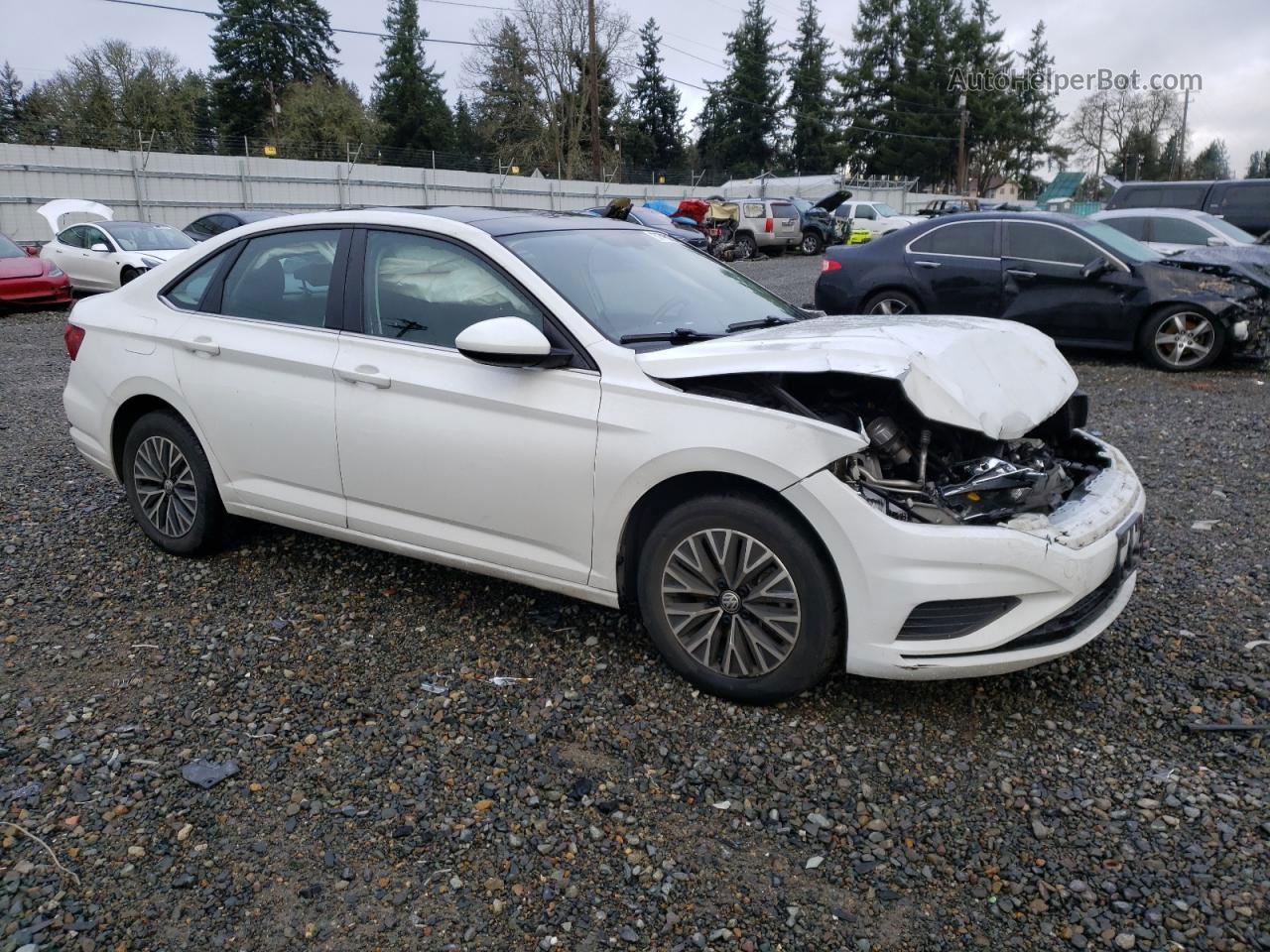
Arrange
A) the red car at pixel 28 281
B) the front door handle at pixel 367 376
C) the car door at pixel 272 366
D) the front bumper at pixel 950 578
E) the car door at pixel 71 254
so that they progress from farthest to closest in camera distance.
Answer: the car door at pixel 71 254
the red car at pixel 28 281
the car door at pixel 272 366
the front door handle at pixel 367 376
the front bumper at pixel 950 578

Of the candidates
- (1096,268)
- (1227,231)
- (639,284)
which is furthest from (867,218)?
(639,284)

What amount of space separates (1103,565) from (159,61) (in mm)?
58559

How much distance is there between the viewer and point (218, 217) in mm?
17969

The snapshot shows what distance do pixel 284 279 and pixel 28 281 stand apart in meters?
13.7

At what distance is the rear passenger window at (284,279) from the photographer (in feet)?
13.8

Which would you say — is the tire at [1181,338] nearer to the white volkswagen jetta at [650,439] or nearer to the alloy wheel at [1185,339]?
the alloy wheel at [1185,339]

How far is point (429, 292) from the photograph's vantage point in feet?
13.0

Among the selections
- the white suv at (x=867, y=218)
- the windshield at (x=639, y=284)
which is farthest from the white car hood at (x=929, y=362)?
the white suv at (x=867, y=218)

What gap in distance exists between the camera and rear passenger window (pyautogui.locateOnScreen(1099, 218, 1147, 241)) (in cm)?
1224

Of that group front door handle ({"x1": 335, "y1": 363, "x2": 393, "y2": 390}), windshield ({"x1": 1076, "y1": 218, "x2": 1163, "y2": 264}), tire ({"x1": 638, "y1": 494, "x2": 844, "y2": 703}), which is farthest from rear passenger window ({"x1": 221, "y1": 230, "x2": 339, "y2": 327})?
windshield ({"x1": 1076, "y1": 218, "x2": 1163, "y2": 264})

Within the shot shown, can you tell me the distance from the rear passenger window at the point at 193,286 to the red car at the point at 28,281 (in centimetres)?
1292

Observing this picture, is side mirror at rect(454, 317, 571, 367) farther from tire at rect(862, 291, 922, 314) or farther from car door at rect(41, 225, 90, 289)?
car door at rect(41, 225, 90, 289)

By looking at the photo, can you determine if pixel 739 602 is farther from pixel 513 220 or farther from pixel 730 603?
pixel 513 220

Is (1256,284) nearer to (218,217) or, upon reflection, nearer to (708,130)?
(218,217)
